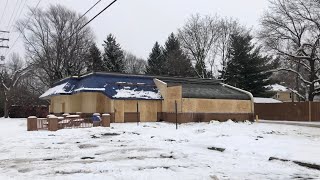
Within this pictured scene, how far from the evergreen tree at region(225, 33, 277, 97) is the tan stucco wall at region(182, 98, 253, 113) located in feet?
71.3

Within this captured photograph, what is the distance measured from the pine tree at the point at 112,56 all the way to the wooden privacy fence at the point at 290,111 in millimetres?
29560

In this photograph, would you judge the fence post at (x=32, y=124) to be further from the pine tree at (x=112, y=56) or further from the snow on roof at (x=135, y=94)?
the pine tree at (x=112, y=56)

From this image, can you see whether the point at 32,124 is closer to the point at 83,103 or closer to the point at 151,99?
the point at 151,99

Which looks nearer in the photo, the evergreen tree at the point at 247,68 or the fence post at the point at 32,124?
the fence post at the point at 32,124

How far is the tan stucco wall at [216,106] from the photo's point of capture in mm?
42031

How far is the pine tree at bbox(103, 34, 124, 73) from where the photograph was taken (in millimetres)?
77338

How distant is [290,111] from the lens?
5247cm

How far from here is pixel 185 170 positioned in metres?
13.0

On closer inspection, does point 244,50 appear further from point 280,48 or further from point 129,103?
point 129,103

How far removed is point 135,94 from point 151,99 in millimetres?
1836

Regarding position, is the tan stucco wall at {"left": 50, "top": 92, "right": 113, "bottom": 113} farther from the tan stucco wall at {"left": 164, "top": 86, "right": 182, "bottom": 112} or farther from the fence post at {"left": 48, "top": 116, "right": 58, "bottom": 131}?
the fence post at {"left": 48, "top": 116, "right": 58, "bottom": 131}

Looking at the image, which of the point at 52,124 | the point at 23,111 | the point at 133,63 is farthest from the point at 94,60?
the point at 52,124

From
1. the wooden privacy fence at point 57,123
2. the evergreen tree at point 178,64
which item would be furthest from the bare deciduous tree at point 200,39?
→ the wooden privacy fence at point 57,123

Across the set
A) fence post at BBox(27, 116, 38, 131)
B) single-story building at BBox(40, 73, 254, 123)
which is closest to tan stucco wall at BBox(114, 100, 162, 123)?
single-story building at BBox(40, 73, 254, 123)
